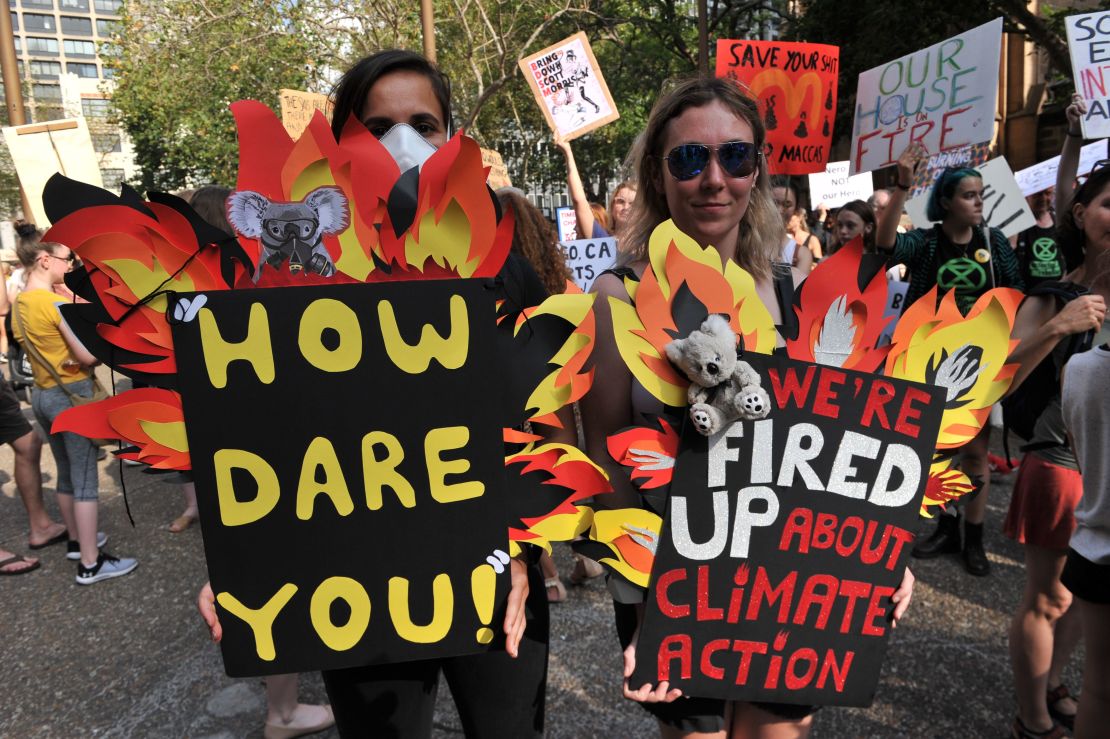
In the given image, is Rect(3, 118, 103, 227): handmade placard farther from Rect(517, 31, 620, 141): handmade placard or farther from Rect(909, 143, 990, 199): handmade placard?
Rect(909, 143, 990, 199): handmade placard

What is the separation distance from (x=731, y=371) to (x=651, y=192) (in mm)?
599

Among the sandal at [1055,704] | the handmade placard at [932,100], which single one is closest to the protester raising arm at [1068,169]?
the handmade placard at [932,100]

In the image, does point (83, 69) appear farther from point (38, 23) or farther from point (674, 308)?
point (674, 308)

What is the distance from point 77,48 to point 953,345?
130 metres

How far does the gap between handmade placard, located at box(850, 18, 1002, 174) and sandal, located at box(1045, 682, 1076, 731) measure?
116 inches

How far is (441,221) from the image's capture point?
1.14 meters

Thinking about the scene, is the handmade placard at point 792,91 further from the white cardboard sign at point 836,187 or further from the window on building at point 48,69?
the window on building at point 48,69

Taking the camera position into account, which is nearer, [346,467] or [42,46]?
[346,467]

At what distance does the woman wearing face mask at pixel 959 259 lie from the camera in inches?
130

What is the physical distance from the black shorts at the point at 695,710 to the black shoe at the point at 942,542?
250 cm

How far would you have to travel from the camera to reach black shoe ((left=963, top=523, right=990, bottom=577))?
10.8ft

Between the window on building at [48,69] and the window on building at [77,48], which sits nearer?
the window on building at [48,69]

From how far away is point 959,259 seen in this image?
11.1ft

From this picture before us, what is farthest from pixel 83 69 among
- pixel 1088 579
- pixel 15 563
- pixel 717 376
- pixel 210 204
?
pixel 1088 579
